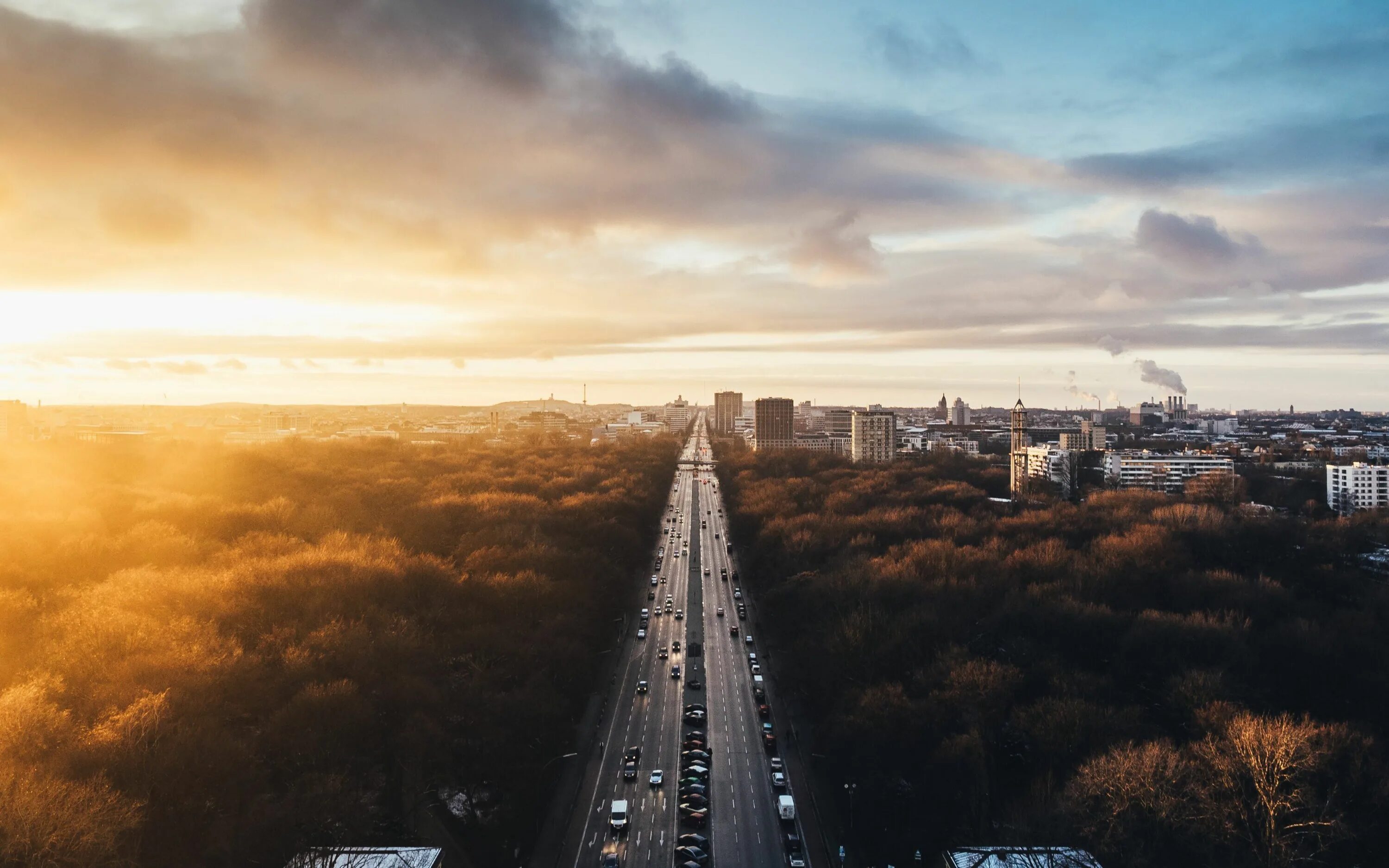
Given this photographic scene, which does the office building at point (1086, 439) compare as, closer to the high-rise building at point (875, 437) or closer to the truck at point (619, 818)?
the high-rise building at point (875, 437)

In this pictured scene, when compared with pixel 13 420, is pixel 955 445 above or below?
below

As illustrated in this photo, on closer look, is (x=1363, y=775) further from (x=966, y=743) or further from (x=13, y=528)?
(x=13, y=528)

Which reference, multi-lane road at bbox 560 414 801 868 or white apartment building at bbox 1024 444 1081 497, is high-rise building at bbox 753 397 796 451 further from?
multi-lane road at bbox 560 414 801 868

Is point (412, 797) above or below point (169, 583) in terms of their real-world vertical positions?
below

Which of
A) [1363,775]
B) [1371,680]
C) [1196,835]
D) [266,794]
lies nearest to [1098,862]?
[1196,835]

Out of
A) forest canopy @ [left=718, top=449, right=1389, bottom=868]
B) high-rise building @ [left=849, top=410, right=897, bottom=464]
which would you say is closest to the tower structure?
high-rise building @ [left=849, top=410, right=897, bottom=464]

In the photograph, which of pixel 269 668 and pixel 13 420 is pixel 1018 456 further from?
pixel 13 420

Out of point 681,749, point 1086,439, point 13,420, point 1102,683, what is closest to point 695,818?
point 681,749
